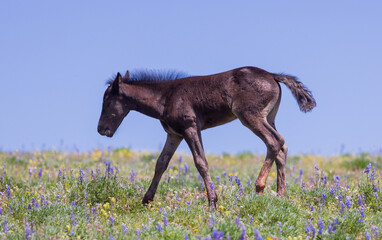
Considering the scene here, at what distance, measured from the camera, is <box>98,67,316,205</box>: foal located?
809cm

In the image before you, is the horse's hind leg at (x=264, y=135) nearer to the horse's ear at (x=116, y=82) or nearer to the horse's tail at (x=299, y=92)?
the horse's tail at (x=299, y=92)

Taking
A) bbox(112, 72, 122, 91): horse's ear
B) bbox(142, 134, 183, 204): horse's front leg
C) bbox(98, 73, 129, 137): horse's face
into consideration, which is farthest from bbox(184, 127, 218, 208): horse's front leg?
bbox(112, 72, 122, 91): horse's ear

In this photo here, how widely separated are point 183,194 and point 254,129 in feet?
6.19

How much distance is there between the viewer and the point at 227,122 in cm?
867

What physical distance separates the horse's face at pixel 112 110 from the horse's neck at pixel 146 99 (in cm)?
18

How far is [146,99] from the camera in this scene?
29.0 ft

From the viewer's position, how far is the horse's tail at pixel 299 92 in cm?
854

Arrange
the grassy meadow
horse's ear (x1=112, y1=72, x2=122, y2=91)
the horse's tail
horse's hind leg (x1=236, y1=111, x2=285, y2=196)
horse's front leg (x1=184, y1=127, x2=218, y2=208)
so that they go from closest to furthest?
the grassy meadow → horse's hind leg (x1=236, y1=111, x2=285, y2=196) → horse's front leg (x1=184, y1=127, x2=218, y2=208) → the horse's tail → horse's ear (x1=112, y1=72, x2=122, y2=91)

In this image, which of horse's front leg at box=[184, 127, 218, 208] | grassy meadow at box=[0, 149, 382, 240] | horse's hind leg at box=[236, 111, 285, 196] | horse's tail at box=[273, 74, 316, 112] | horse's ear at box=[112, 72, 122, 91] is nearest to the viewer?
grassy meadow at box=[0, 149, 382, 240]

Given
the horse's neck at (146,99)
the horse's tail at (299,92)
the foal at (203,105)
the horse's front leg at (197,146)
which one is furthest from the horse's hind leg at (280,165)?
the horse's neck at (146,99)

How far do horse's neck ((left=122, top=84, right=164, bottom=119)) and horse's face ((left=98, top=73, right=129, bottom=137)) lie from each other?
18 cm

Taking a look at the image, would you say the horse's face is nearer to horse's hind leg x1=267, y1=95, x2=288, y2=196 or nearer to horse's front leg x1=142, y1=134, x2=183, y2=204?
horse's front leg x1=142, y1=134, x2=183, y2=204

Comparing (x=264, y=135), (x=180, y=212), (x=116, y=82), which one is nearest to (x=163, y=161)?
(x=116, y=82)

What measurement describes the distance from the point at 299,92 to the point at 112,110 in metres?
3.27
